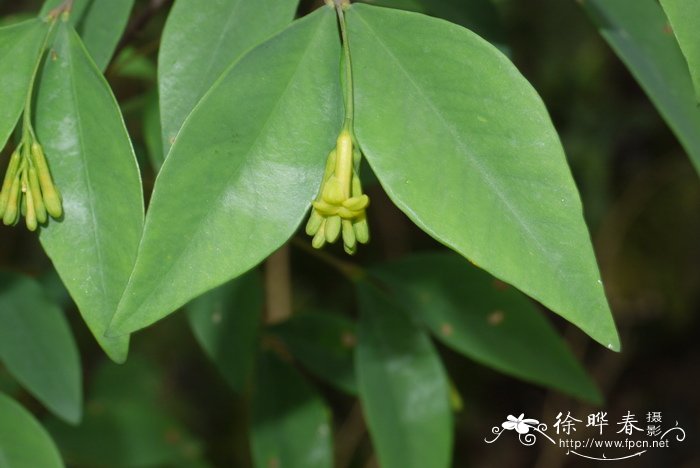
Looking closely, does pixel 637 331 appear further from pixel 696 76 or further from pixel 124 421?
pixel 696 76

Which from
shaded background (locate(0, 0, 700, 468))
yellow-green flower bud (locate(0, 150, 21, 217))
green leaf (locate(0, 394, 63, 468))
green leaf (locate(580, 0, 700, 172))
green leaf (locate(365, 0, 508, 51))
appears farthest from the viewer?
shaded background (locate(0, 0, 700, 468))

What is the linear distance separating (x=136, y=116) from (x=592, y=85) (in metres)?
1.65

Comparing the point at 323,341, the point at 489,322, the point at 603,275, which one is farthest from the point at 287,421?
the point at 603,275

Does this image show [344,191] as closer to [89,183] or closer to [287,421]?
[89,183]

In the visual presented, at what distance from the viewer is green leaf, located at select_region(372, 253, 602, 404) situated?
3.52 ft

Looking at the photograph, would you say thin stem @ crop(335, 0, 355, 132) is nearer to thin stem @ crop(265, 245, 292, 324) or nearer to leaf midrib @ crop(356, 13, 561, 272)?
leaf midrib @ crop(356, 13, 561, 272)

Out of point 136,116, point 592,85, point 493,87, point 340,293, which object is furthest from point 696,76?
point 592,85

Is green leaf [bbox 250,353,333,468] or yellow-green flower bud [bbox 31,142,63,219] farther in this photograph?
green leaf [bbox 250,353,333,468]

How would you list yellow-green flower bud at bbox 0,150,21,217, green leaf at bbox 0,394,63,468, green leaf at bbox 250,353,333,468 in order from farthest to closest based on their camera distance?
green leaf at bbox 250,353,333,468
green leaf at bbox 0,394,63,468
yellow-green flower bud at bbox 0,150,21,217

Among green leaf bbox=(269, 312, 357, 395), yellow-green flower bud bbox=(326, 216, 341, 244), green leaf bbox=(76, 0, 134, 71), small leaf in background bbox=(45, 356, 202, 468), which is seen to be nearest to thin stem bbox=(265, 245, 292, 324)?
small leaf in background bbox=(45, 356, 202, 468)

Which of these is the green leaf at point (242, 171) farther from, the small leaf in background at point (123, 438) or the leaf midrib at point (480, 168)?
the small leaf in background at point (123, 438)

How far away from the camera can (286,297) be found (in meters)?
1.68

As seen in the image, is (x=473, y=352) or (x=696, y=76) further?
(x=473, y=352)

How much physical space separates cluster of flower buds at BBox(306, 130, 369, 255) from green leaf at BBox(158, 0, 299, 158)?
0.14 meters
